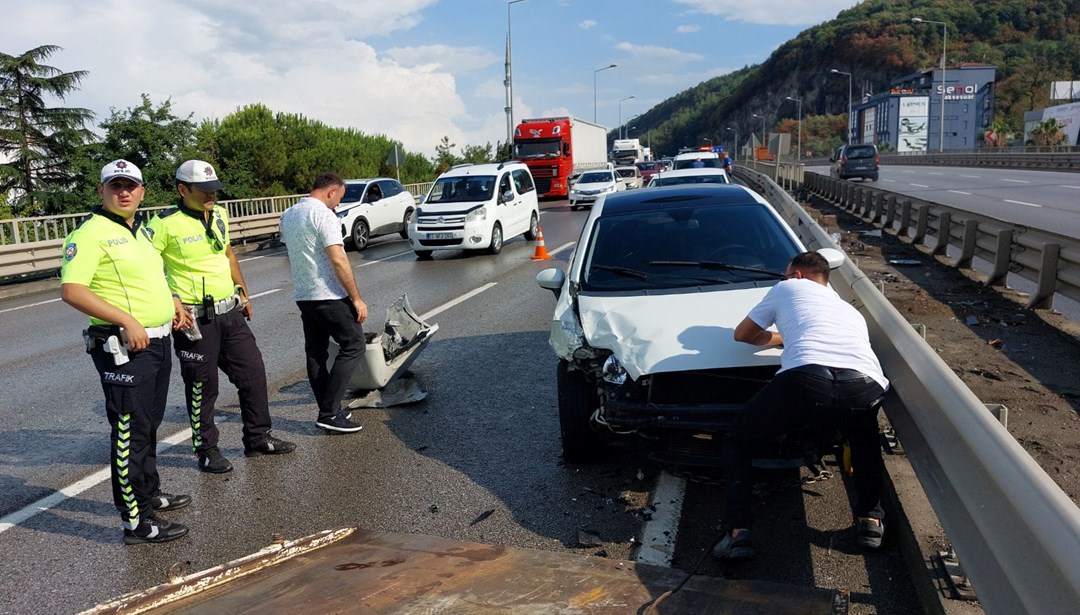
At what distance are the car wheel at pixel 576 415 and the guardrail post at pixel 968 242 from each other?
8.88m

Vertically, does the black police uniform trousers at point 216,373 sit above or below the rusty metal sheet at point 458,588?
above

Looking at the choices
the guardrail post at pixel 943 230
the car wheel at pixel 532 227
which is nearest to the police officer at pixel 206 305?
the guardrail post at pixel 943 230

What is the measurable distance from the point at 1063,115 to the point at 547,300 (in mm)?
77082

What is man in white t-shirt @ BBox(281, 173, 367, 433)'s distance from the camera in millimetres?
5895

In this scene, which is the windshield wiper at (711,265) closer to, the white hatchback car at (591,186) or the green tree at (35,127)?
the white hatchback car at (591,186)

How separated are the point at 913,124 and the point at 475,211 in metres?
110

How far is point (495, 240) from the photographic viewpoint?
18938 mm

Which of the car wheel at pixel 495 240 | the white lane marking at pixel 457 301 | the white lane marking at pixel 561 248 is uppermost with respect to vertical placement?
the car wheel at pixel 495 240

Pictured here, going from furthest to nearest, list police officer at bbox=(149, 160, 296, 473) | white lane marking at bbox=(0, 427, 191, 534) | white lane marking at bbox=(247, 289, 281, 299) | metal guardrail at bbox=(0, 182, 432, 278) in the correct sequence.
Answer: metal guardrail at bbox=(0, 182, 432, 278)
white lane marking at bbox=(247, 289, 281, 299)
police officer at bbox=(149, 160, 296, 473)
white lane marking at bbox=(0, 427, 191, 534)

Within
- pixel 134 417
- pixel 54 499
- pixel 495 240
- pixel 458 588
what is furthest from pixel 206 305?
pixel 495 240

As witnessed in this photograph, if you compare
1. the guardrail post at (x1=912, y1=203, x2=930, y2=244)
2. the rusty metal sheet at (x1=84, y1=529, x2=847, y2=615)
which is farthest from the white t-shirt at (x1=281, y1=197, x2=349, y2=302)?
the guardrail post at (x1=912, y1=203, x2=930, y2=244)

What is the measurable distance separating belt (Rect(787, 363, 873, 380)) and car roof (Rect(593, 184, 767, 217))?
2770 mm

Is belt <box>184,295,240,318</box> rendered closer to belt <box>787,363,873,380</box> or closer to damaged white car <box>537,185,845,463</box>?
damaged white car <box>537,185,845,463</box>

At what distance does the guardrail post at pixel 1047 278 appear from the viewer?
353 inches
